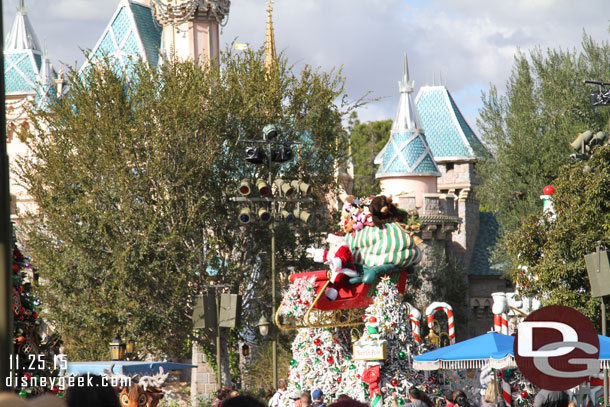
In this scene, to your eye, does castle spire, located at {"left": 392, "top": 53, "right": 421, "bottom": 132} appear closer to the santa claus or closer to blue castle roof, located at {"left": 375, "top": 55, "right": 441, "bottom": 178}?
blue castle roof, located at {"left": 375, "top": 55, "right": 441, "bottom": 178}

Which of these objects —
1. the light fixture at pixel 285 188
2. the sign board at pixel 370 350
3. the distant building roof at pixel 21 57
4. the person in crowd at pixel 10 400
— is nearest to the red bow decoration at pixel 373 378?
the sign board at pixel 370 350

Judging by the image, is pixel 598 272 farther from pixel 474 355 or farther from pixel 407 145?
pixel 407 145

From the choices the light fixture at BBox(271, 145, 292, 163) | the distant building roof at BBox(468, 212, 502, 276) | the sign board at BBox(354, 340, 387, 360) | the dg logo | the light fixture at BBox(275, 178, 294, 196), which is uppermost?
the distant building roof at BBox(468, 212, 502, 276)

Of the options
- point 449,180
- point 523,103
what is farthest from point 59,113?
point 449,180

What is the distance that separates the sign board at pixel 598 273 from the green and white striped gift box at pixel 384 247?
6.69m

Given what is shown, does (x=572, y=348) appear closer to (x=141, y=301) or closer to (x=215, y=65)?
(x=141, y=301)

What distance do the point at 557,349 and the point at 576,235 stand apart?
47.7 ft

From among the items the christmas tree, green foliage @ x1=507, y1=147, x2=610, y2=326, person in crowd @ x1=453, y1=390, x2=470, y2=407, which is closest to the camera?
the christmas tree

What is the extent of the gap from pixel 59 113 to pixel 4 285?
2297 centimetres

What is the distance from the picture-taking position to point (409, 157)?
39.1m

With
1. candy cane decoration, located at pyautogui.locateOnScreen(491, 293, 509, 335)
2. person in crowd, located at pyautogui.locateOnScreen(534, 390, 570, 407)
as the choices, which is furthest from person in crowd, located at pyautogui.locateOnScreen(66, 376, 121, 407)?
candy cane decoration, located at pyautogui.locateOnScreen(491, 293, 509, 335)

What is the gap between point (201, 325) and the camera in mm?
19922

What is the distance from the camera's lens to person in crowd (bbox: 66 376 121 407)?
4.89 m

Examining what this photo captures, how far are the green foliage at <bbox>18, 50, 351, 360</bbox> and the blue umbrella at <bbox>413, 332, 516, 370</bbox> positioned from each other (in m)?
11.3
